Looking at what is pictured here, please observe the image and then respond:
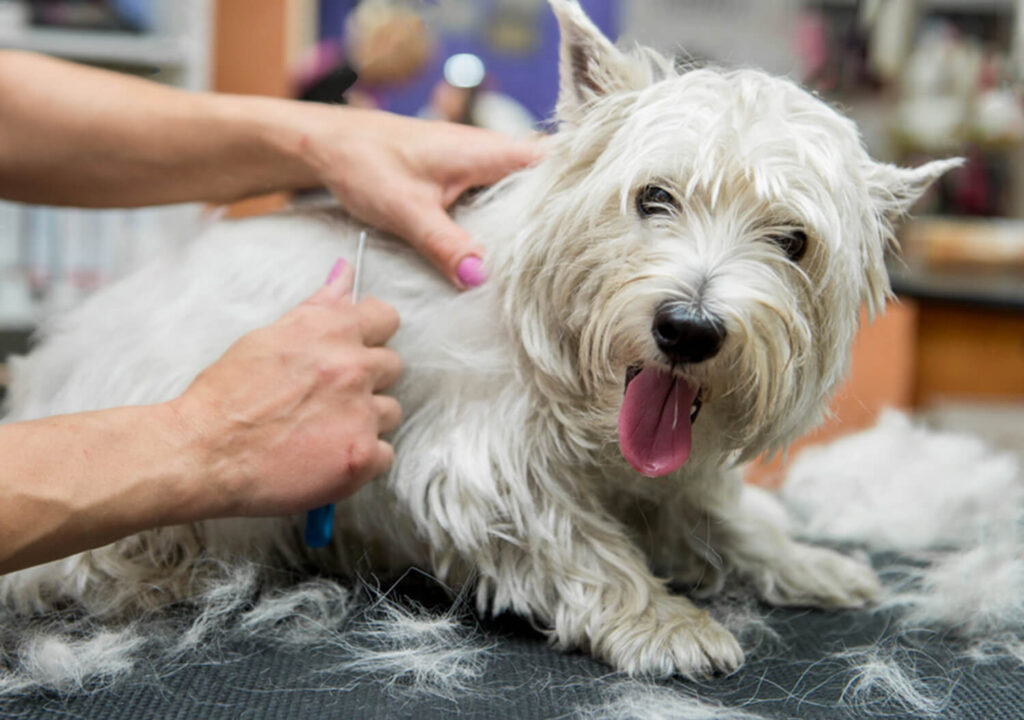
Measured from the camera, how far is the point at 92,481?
2.31 ft

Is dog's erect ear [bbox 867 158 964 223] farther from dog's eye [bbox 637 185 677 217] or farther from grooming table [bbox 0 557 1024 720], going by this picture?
grooming table [bbox 0 557 1024 720]

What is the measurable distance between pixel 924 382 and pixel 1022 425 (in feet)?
0.76

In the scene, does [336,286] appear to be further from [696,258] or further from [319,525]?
[696,258]

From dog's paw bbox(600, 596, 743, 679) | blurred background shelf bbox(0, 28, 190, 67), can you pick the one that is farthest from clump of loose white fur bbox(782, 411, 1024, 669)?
blurred background shelf bbox(0, 28, 190, 67)

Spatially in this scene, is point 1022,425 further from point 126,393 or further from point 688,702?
point 126,393

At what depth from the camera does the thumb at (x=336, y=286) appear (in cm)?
88

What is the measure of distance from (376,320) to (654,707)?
40 centimetres

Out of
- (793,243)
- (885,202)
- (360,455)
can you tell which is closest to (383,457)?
(360,455)

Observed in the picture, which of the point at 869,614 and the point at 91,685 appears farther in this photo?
the point at 869,614

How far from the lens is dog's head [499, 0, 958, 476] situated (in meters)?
0.74

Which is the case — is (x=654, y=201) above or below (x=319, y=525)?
above

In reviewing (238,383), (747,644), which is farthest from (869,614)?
(238,383)

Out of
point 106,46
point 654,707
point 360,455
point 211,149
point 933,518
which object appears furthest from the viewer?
point 106,46

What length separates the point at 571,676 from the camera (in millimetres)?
772
